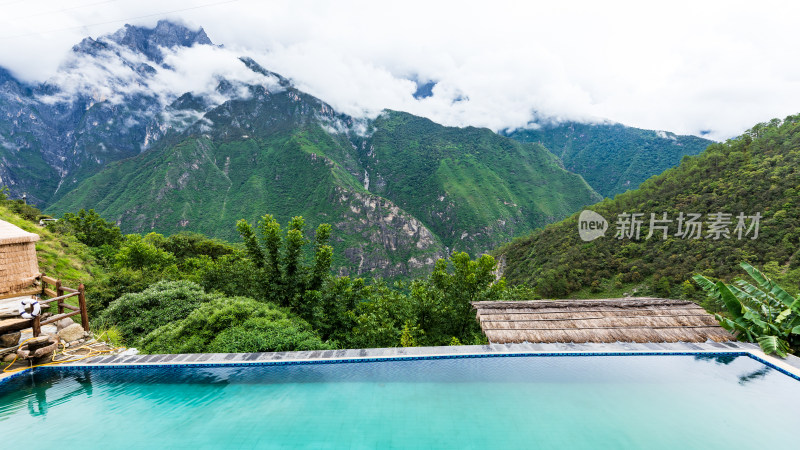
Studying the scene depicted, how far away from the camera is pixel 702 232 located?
119ft

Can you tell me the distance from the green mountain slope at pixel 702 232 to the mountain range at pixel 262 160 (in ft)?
170

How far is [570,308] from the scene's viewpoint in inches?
332

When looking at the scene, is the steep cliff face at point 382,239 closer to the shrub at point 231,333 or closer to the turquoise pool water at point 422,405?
the shrub at point 231,333

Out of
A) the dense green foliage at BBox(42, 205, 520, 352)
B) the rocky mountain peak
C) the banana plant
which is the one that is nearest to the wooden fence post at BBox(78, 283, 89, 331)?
the dense green foliage at BBox(42, 205, 520, 352)

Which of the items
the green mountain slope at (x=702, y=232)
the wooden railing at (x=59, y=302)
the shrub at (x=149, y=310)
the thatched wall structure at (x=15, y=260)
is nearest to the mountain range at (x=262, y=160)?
the green mountain slope at (x=702, y=232)

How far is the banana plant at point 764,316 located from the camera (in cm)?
653

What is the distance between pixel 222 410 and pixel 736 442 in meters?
7.31

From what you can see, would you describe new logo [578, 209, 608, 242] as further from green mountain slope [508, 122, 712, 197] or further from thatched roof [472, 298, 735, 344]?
green mountain slope [508, 122, 712, 197]

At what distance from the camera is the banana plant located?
653 cm

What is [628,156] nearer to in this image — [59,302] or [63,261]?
[63,261]

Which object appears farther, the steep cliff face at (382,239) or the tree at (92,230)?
the steep cliff face at (382,239)

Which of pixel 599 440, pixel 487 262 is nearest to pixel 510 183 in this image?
pixel 487 262

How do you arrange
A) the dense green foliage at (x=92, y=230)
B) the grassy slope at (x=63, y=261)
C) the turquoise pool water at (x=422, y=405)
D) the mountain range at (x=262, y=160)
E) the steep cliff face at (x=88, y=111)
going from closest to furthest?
the turquoise pool water at (x=422, y=405)
the grassy slope at (x=63, y=261)
the dense green foliage at (x=92, y=230)
the mountain range at (x=262, y=160)
the steep cliff face at (x=88, y=111)

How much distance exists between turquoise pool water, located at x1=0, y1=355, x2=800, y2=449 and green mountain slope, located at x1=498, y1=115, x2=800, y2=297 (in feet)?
92.3
